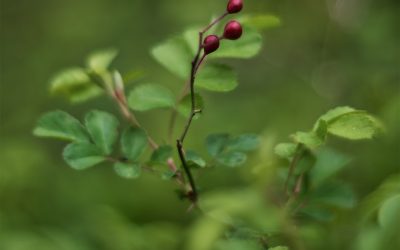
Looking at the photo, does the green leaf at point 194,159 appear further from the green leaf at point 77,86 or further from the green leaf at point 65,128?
the green leaf at point 77,86

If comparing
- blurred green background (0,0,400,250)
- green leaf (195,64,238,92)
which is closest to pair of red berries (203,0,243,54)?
green leaf (195,64,238,92)

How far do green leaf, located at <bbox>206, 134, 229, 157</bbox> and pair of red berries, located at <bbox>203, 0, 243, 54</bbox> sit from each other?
0.19 metres

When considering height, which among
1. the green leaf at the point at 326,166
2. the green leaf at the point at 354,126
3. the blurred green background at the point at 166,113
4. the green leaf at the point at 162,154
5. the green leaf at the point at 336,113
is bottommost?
the blurred green background at the point at 166,113

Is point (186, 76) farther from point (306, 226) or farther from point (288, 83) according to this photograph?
point (288, 83)

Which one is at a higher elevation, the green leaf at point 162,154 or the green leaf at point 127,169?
the green leaf at point 162,154

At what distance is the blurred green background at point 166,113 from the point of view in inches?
69.3

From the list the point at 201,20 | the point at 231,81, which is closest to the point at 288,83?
the point at 201,20

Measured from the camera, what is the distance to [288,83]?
2768 millimetres

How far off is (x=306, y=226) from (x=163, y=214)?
893 mm

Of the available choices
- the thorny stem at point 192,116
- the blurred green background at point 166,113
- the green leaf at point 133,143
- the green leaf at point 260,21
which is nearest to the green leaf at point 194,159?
the thorny stem at point 192,116

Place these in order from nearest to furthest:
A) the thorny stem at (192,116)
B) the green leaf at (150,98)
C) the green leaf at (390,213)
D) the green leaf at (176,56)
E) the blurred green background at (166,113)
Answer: the thorny stem at (192,116) → the green leaf at (390,213) → the green leaf at (150,98) → the green leaf at (176,56) → the blurred green background at (166,113)

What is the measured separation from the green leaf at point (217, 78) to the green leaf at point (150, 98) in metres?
0.06

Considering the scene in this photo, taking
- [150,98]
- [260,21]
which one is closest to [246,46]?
[260,21]

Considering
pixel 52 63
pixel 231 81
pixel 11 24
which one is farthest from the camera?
pixel 11 24
